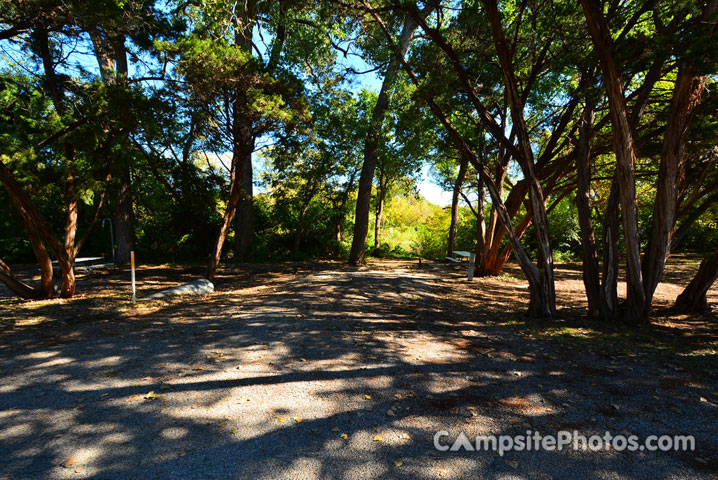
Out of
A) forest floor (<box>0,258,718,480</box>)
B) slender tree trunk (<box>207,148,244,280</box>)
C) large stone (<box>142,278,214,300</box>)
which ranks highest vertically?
slender tree trunk (<box>207,148,244,280</box>)

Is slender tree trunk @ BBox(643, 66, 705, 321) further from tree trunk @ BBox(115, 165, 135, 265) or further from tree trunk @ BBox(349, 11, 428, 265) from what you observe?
tree trunk @ BBox(115, 165, 135, 265)

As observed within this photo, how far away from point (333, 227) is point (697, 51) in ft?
49.4

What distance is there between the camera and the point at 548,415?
295 centimetres

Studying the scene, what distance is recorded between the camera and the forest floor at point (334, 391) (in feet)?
7.49

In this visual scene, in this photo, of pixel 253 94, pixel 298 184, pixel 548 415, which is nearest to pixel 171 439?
pixel 548 415

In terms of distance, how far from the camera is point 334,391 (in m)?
3.29

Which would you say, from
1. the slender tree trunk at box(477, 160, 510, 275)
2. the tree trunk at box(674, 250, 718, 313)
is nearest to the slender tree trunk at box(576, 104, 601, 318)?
the tree trunk at box(674, 250, 718, 313)

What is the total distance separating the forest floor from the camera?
Answer: 7.49 ft

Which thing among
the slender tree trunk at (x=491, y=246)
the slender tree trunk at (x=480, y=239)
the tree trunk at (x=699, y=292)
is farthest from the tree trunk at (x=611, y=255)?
the slender tree trunk at (x=480, y=239)

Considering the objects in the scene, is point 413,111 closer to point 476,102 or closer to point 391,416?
point 476,102

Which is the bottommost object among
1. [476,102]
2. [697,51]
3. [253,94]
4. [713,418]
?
[713,418]

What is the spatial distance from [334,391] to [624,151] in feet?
18.0

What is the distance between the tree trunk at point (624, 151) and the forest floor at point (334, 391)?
0.59 meters

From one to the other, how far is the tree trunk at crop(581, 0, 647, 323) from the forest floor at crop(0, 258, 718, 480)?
586 mm
